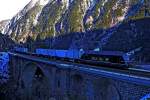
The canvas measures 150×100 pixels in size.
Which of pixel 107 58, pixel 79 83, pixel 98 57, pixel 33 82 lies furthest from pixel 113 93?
pixel 33 82

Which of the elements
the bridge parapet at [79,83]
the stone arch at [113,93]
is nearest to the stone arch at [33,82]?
the bridge parapet at [79,83]

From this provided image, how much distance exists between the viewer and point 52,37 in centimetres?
19712

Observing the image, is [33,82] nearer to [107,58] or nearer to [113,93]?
[107,58]

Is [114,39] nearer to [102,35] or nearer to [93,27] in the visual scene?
[102,35]

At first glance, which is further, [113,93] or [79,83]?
[79,83]

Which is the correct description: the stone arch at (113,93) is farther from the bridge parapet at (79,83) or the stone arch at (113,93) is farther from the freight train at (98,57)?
the freight train at (98,57)

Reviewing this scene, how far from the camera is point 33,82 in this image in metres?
83.6

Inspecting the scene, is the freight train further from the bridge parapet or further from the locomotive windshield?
the bridge parapet

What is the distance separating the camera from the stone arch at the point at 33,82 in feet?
245

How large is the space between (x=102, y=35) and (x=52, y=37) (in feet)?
191

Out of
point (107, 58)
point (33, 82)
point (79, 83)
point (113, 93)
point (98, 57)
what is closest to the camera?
point (113, 93)

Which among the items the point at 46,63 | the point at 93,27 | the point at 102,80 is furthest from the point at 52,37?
the point at 102,80

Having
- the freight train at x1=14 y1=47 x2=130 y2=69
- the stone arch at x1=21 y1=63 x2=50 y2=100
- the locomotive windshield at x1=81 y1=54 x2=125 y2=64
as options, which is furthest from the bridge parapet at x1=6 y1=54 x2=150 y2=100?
the locomotive windshield at x1=81 y1=54 x2=125 y2=64

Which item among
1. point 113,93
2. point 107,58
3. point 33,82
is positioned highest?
point 107,58
